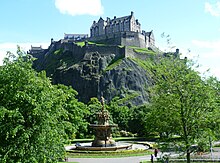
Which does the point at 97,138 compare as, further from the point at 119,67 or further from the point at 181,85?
the point at 119,67

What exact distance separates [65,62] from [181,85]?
98.5 meters

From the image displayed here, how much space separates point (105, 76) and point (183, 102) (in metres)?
77.9

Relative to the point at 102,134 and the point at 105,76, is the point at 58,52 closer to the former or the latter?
the point at 105,76

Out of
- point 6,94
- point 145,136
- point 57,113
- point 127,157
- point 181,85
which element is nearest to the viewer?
point 6,94

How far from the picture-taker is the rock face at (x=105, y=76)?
9219 cm

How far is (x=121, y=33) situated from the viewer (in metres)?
125

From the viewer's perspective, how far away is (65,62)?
113m

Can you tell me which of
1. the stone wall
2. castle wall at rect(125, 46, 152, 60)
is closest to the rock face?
castle wall at rect(125, 46, 152, 60)

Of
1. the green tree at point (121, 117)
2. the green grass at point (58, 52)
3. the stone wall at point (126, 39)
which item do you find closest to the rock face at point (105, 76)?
the stone wall at point (126, 39)

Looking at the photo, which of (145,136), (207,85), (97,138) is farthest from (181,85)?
(145,136)

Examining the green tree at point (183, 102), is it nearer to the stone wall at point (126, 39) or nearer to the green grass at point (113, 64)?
the green grass at point (113, 64)

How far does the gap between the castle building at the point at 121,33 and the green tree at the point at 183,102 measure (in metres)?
102

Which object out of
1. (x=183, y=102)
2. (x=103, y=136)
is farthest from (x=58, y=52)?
(x=183, y=102)

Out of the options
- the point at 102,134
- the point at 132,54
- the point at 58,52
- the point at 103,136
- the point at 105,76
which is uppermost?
the point at 58,52
